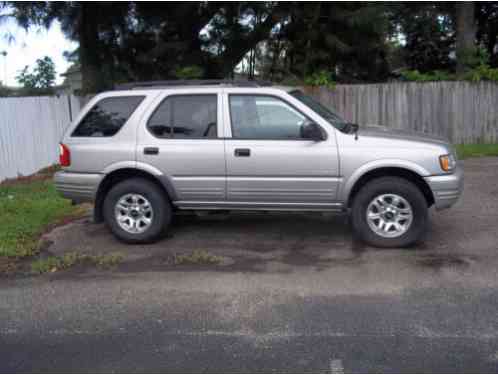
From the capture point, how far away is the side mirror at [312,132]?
6.58m

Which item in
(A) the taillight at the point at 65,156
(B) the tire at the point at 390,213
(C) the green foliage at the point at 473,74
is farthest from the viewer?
(C) the green foliage at the point at 473,74

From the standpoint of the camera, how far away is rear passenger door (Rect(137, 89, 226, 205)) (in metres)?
6.93

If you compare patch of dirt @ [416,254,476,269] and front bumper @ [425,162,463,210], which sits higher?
front bumper @ [425,162,463,210]

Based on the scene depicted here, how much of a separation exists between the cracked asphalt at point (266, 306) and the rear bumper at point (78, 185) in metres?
0.61

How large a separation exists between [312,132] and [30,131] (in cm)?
836

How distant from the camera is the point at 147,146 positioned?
277 inches

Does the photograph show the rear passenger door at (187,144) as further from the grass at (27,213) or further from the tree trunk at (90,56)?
the tree trunk at (90,56)

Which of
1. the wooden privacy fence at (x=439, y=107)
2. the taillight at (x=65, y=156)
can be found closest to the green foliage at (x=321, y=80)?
the wooden privacy fence at (x=439, y=107)

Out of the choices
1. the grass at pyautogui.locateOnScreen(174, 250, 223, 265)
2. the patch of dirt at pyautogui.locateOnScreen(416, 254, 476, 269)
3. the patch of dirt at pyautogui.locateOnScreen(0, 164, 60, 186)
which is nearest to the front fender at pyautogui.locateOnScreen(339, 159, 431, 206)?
the patch of dirt at pyautogui.locateOnScreen(416, 254, 476, 269)

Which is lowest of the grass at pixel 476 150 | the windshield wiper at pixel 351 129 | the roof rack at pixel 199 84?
the grass at pixel 476 150

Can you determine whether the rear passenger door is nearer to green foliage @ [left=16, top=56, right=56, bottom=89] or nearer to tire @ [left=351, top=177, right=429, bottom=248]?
tire @ [left=351, top=177, right=429, bottom=248]

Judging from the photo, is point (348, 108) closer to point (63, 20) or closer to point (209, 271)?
point (63, 20)

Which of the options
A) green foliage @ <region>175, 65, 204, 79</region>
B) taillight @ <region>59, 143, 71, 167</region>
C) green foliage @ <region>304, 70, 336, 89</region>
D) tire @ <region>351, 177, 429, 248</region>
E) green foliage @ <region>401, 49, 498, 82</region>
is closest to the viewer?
tire @ <region>351, 177, 429, 248</region>

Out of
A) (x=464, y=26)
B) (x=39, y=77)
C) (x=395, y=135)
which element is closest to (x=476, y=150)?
(x=464, y=26)
